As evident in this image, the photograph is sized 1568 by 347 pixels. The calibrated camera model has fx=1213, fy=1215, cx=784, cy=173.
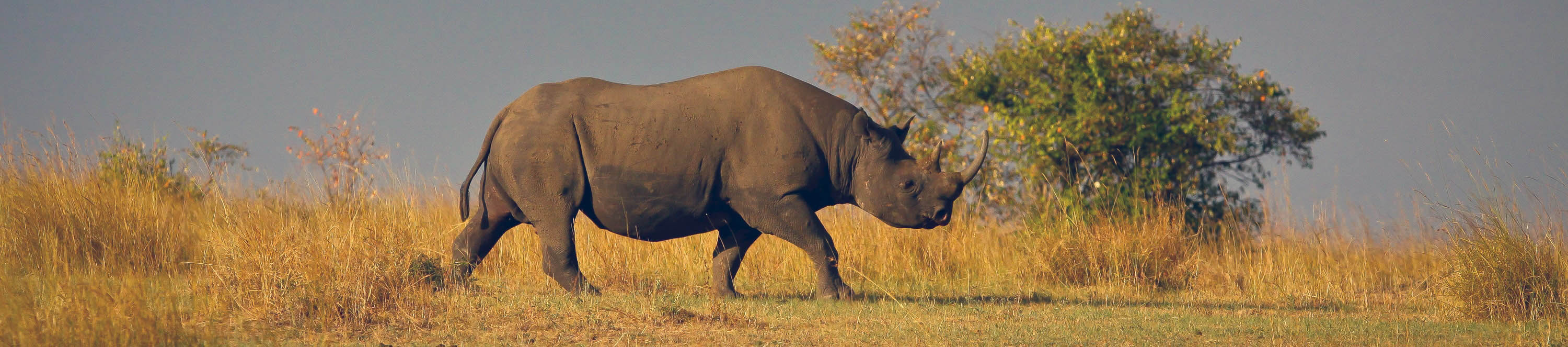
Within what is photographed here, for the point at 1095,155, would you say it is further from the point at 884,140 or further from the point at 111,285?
the point at 111,285

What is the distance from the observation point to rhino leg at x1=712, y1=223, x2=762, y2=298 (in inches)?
324

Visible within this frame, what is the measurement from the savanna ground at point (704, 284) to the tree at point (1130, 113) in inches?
78.3

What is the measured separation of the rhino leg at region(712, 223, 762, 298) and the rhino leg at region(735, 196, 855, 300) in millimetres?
598

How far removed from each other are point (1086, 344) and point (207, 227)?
279 inches

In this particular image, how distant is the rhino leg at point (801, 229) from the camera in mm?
7492

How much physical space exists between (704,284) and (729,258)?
1.19 m

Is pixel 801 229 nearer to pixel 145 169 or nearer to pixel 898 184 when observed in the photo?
pixel 898 184

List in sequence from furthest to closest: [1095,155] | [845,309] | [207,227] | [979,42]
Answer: [979,42] < [1095,155] < [207,227] < [845,309]

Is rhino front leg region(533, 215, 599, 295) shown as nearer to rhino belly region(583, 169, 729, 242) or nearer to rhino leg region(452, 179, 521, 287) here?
rhino belly region(583, 169, 729, 242)

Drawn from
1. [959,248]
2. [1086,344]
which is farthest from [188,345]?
[959,248]

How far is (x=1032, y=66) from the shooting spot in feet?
48.0

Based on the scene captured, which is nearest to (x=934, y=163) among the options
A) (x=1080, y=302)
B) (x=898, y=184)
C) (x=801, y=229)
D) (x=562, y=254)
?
(x=898, y=184)

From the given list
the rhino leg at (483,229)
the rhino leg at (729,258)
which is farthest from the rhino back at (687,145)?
the rhino leg at (483,229)

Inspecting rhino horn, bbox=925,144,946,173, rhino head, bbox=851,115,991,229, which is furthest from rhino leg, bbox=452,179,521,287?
rhino horn, bbox=925,144,946,173
